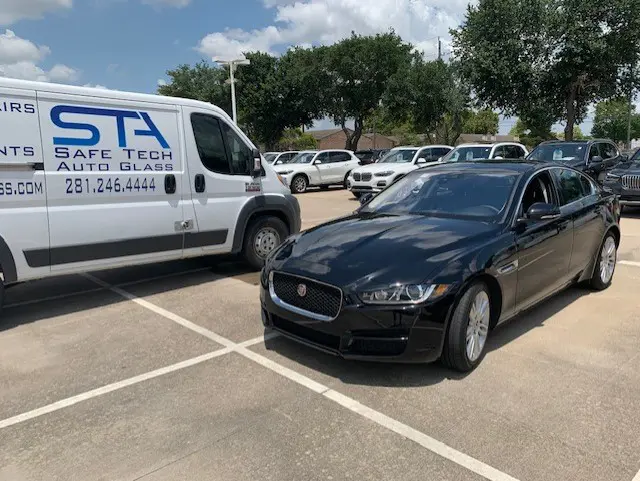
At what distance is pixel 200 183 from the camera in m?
6.52

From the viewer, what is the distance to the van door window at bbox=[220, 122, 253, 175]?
6863mm

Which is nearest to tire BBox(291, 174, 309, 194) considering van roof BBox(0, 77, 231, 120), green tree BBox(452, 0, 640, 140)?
green tree BBox(452, 0, 640, 140)

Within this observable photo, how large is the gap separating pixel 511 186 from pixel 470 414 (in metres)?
2.31

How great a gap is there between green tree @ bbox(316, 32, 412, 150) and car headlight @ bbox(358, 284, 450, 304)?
122ft

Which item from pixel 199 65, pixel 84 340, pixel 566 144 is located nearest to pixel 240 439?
pixel 84 340

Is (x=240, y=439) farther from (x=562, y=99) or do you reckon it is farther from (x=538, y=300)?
(x=562, y=99)

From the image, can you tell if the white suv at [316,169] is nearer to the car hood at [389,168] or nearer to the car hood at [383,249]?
the car hood at [389,168]

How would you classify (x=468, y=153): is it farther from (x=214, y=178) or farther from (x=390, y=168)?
(x=214, y=178)

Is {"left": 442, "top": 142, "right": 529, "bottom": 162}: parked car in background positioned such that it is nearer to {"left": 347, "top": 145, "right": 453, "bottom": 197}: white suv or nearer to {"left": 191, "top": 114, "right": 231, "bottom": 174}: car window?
{"left": 347, "top": 145, "right": 453, "bottom": 197}: white suv

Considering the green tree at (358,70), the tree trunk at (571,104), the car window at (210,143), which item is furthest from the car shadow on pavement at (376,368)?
the green tree at (358,70)

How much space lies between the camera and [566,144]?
1521 cm

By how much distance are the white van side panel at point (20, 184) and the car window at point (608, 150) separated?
14.8m

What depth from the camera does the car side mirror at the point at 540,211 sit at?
458 cm

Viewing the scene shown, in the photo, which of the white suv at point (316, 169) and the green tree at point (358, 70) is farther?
the green tree at point (358, 70)
